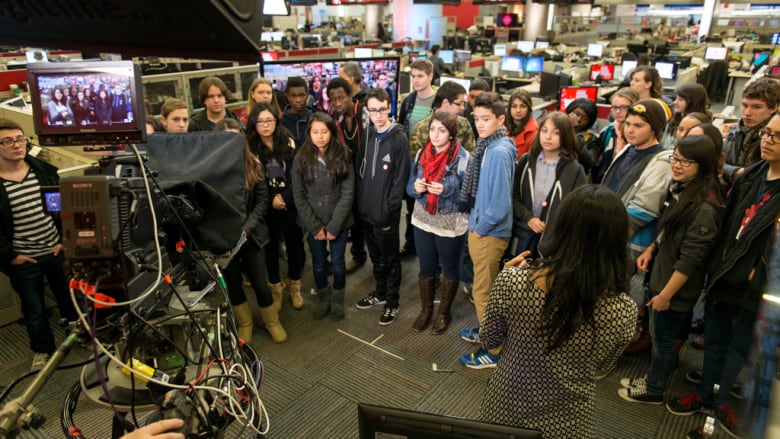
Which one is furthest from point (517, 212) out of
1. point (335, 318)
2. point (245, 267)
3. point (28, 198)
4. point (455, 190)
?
point (28, 198)

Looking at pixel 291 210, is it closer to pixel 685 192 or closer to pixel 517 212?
pixel 517 212

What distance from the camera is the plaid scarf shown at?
104 inches

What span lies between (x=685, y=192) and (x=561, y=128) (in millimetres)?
649

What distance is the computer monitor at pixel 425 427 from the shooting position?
0.98 meters

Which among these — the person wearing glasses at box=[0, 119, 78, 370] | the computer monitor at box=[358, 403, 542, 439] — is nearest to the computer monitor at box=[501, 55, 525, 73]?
the person wearing glasses at box=[0, 119, 78, 370]

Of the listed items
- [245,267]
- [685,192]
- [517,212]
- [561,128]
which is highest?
[561,128]

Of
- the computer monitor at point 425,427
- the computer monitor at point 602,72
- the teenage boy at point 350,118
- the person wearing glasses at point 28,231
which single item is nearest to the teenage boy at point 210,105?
the teenage boy at point 350,118

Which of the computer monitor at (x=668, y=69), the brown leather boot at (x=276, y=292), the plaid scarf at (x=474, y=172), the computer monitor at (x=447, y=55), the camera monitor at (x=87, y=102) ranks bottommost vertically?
the brown leather boot at (x=276, y=292)

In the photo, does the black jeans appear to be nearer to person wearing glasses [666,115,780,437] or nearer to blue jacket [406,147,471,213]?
blue jacket [406,147,471,213]

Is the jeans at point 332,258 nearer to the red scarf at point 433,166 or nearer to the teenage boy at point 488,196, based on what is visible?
the red scarf at point 433,166

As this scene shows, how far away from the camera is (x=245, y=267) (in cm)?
290

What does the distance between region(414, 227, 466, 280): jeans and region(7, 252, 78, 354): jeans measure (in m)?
1.92

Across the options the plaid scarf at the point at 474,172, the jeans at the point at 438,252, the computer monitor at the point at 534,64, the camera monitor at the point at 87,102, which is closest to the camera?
the camera monitor at the point at 87,102

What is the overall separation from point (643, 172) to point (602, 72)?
19.0ft
